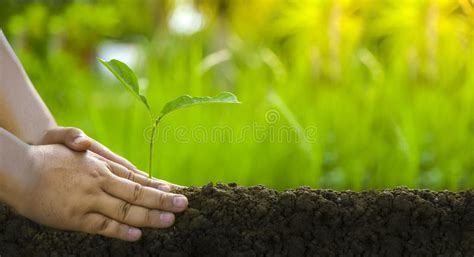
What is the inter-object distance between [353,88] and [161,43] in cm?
75

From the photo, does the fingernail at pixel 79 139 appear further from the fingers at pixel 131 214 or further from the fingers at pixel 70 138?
the fingers at pixel 131 214

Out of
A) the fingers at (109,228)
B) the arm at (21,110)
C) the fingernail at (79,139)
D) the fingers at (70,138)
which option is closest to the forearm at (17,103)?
the arm at (21,110)

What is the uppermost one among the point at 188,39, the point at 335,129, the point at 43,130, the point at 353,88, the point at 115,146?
the point at 188,39

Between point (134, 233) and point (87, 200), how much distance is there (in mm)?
106

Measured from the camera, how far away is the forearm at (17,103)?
137 cm

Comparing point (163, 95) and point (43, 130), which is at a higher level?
point (163, 95)

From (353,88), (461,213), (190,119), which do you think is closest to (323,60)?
(353,88)

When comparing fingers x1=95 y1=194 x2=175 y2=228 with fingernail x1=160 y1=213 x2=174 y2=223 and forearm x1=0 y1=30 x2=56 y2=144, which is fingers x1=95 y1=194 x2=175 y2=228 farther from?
forearm x1=0 y1=30 x2=56 y2=144

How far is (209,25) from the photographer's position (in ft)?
6.82

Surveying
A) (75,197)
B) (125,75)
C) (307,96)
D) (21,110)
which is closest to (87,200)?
(75,197)

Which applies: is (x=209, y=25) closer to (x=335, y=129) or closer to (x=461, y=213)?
(x=335, y=129)

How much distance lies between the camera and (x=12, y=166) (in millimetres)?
1146

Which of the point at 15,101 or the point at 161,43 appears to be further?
the point at 161,43

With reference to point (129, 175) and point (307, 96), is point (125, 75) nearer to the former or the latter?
point (129, 175)
